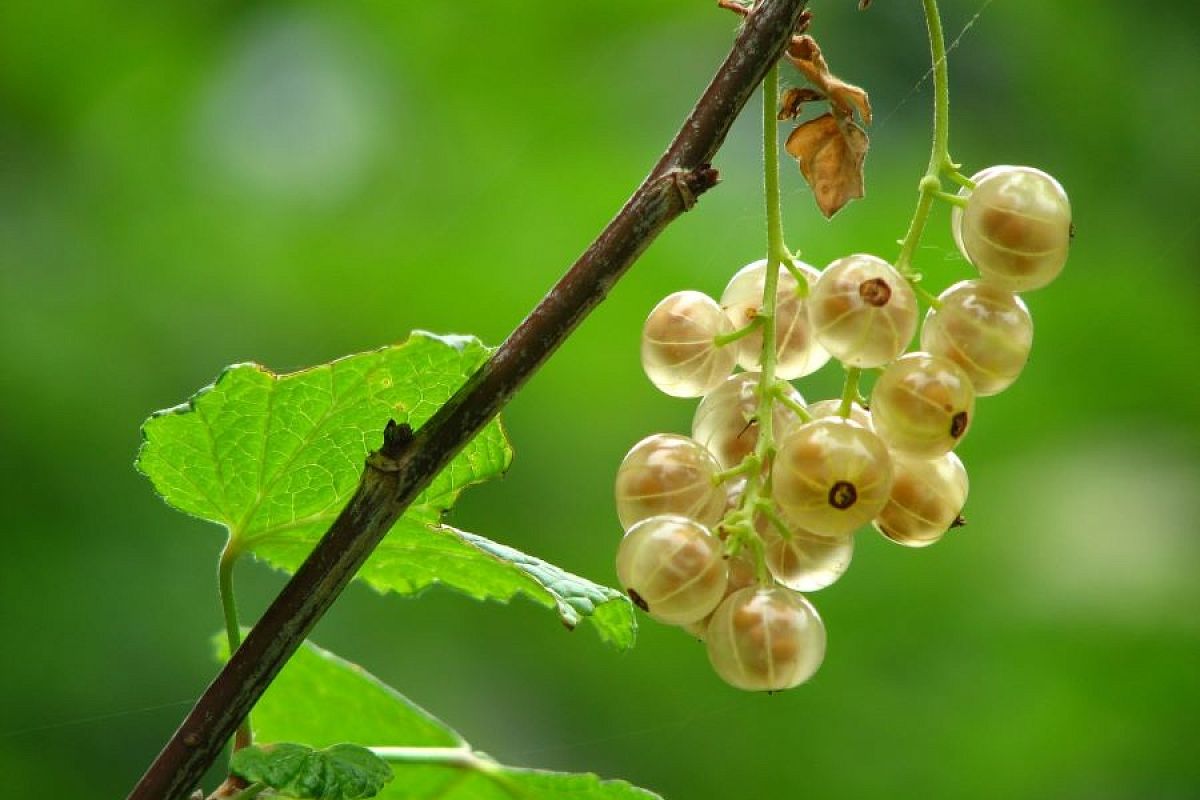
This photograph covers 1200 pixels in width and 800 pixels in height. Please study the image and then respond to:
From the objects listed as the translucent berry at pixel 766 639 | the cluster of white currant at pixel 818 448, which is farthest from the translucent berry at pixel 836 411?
the translucent berry at pixel 766 639

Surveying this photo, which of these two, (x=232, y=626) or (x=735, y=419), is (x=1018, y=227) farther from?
(x=232, y=626)

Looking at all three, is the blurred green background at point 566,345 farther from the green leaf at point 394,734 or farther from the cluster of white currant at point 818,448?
the cluster of white currant at point 818,448

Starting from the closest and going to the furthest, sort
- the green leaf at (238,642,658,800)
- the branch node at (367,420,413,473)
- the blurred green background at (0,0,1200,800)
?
the branch node at (367,420,413,473) < the green leaf at (238,642,658,800) < the blurred green background at (0,0,1200,800)

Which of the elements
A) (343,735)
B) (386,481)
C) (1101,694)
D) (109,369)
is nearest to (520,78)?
(109,369)

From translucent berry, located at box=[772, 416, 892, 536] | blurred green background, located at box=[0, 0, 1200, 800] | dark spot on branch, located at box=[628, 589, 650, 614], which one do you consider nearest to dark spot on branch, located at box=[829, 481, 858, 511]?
translucent berry, located at box=[772, 416, 892, 536]

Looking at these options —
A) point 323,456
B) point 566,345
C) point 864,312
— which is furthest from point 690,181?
point 566,345

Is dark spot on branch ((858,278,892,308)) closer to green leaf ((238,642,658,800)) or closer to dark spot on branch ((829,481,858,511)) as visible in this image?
dark spot on branch ((829,481,858,511))
